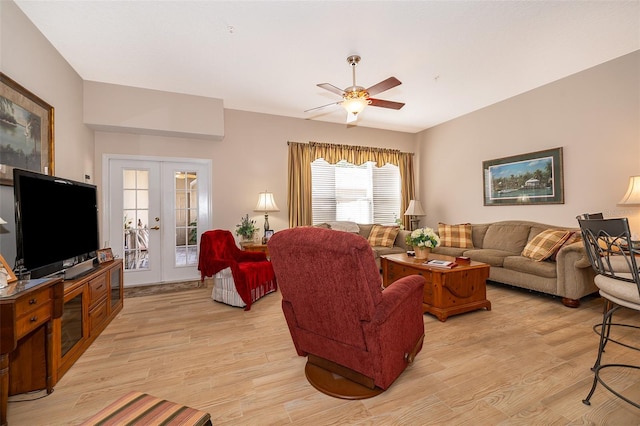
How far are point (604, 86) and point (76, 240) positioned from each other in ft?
19.9

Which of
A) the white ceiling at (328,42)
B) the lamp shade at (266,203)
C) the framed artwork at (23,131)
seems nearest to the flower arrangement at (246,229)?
the lamp shade at (266,203)

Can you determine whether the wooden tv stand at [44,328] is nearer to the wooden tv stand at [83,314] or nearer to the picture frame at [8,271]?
the wooden tv stand at [83,314]

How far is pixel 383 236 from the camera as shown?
5195 millimetres

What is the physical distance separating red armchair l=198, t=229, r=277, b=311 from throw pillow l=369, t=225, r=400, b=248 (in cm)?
210

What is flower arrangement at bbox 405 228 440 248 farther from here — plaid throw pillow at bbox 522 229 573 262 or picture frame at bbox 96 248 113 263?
picture frame at bbox 96 248 113 263

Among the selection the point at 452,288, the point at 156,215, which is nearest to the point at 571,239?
the point at 452,288

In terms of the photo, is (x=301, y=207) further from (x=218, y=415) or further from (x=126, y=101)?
(x=218, y=415)

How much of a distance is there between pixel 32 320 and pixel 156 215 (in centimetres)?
314

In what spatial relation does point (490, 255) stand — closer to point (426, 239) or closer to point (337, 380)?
point (426, 239)

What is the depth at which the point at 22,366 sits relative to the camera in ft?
5.95

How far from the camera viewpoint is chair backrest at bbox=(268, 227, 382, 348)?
4.85ft

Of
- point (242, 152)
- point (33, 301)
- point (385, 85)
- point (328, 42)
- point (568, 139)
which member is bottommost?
point (33, 301)

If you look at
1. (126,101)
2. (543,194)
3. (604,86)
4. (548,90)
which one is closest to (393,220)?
(543,194)

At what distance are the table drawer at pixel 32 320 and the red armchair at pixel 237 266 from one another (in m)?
1.67
